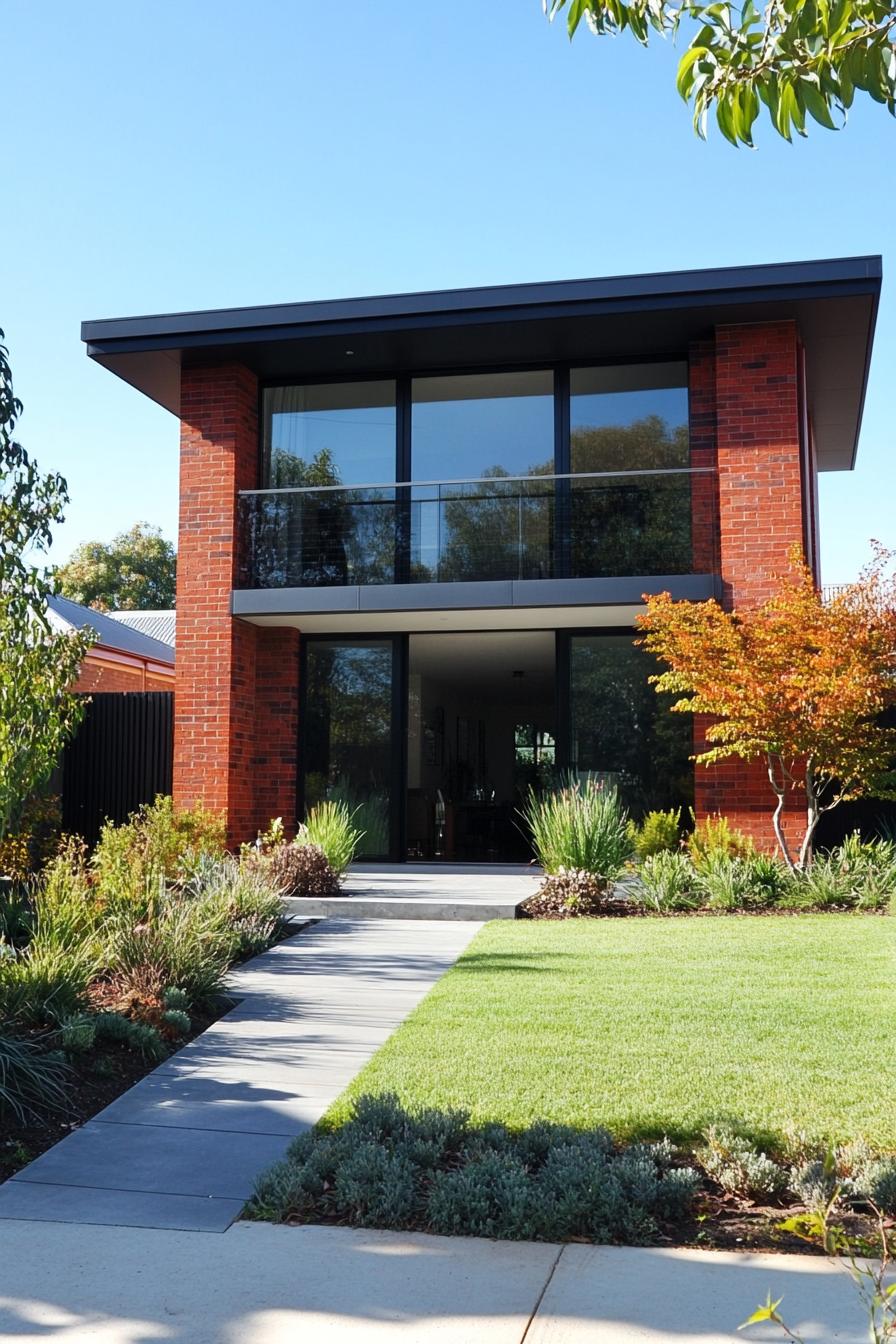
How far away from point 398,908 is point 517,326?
22.5ft

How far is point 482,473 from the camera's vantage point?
14914mm

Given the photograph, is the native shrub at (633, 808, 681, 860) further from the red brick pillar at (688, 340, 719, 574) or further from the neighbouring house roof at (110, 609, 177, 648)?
the neighbouring house roof at (110, 609, 177, 648)

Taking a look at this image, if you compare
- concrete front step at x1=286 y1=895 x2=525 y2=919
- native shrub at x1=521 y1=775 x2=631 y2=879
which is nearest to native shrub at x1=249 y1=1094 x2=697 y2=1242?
concrete front step at x1=286 y1=895 x2=525 y2=919

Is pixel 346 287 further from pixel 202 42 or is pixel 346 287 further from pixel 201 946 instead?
pixel 201 946

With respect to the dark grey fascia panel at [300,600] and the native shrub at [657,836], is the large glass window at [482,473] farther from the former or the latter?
the native shrub at [657,836]

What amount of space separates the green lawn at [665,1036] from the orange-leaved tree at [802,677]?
3.29 metres

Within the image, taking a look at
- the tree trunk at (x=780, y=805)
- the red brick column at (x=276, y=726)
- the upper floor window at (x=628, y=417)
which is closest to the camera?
the tree trunk at (x=780, y=805)

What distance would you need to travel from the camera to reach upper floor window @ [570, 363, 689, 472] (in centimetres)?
1443

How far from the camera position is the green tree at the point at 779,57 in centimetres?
351

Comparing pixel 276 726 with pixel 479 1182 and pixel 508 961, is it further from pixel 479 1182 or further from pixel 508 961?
pixel 479 1182

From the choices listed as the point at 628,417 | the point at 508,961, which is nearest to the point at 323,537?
the point at 628,417

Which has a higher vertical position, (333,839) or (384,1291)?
(333,839)

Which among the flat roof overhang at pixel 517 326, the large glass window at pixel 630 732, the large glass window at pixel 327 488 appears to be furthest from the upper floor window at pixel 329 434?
the large glass window at pixel 630 732

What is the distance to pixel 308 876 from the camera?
11180 millimetres
